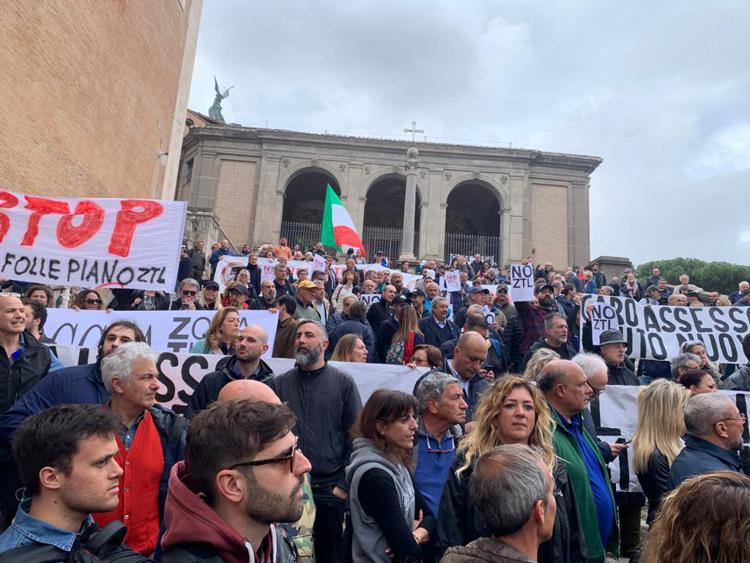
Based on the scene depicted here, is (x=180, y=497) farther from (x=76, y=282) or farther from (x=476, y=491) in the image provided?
(x=76, y=282)

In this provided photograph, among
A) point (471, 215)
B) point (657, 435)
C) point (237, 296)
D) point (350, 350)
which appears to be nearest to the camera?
point (657, 435)

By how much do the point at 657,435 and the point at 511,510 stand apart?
8.35ft

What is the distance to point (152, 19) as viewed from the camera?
1848 cm

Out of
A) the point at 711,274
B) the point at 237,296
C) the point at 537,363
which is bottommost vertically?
the point at 537,363

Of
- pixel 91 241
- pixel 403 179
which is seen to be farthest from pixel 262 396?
pixel 403 179

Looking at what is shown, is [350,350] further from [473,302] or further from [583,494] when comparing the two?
[473,302]

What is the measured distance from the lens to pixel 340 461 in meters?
4.06

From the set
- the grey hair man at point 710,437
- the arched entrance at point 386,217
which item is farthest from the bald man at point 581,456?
the arched entrance at point 386,217

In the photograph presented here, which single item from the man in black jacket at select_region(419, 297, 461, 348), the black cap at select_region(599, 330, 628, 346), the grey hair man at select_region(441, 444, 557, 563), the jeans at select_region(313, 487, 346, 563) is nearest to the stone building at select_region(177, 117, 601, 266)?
the man in black jacket at select_region(419, 297, 461, 348)

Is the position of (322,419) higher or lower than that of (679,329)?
lower

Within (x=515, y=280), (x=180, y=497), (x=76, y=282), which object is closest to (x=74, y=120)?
(x=76, y=282)

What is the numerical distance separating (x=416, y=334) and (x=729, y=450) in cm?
403

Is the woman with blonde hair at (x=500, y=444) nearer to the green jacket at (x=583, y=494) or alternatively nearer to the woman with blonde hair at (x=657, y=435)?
the green jacket at (x=583, y=494)

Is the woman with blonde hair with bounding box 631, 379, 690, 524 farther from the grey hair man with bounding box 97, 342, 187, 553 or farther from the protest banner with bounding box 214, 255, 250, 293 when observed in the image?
the protest banner with bounding box 214, 255, 250, 293
